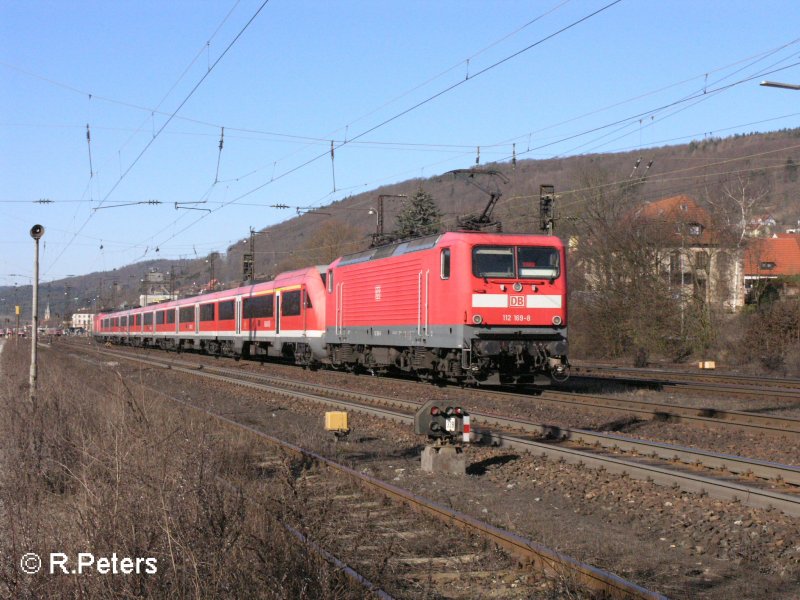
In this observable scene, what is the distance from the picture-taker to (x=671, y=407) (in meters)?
16.1

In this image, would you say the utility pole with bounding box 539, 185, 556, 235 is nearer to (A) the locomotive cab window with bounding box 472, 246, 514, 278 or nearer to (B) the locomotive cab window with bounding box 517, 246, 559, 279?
(B) the locomotive cab window with bounding box 517, 246, 559, 279

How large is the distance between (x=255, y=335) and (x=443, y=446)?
87.7ft

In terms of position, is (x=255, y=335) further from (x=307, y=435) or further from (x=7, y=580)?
(x=7, y=580)

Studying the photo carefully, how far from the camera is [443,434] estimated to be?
10453mm

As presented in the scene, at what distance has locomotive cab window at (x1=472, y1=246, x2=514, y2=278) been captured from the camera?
18.8m

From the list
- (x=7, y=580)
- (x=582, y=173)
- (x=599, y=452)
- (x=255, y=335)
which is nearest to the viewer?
(x=7, y=580)

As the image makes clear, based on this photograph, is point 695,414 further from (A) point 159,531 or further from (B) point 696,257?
(B) point 696,257

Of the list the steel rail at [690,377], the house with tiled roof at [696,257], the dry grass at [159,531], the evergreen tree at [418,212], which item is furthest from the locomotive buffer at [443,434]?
the evergreen tree at [418,212]

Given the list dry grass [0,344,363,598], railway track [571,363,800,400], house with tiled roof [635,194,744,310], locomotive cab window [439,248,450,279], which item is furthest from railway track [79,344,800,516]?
house with tiled roof [635,194,744,310]

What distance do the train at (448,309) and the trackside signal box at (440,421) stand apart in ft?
26.4

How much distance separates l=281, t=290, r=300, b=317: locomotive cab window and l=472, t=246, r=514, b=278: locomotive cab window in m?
12.7

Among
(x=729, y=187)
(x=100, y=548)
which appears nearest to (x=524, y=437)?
(x=100, y=548)

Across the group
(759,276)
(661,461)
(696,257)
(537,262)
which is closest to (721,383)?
(537,262)

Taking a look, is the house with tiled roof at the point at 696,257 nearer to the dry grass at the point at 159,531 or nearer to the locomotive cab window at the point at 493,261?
the locomotive cab window at the point at 493,261
